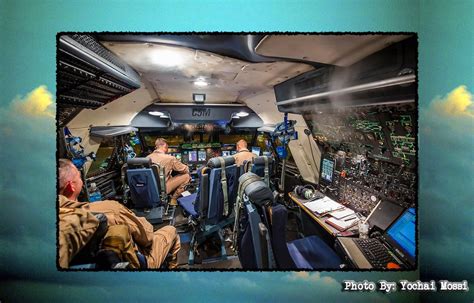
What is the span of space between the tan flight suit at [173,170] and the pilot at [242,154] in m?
0.33

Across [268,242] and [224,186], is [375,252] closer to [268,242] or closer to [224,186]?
[268,242]

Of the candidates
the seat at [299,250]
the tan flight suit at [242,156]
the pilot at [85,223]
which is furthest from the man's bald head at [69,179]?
the seat at [299,250]

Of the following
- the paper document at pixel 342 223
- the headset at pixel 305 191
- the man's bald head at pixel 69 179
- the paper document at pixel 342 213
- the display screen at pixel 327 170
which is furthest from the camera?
the display screen at pixel 327 170

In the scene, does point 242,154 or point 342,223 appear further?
point 342,223

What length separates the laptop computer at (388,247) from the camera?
4.01 feet

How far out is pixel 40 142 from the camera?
4.05 ft

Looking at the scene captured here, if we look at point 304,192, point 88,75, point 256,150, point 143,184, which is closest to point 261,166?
point 256,150

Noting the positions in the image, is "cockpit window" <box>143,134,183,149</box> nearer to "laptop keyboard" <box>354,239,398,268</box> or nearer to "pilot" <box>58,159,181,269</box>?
"pilot" <box>58,159,181,269</box>

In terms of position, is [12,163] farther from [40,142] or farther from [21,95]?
[21,95]

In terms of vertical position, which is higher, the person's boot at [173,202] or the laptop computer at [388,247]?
the person's boot at [173,202]

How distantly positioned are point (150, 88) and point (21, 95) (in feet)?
2.70

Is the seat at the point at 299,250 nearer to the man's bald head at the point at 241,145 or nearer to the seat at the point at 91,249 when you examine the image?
the man's bald head at the point at 241,145

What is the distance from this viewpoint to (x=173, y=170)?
1.24 metres

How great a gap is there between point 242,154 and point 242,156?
13 millimetres
